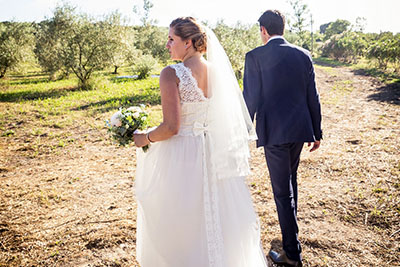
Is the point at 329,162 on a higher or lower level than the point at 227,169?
lower

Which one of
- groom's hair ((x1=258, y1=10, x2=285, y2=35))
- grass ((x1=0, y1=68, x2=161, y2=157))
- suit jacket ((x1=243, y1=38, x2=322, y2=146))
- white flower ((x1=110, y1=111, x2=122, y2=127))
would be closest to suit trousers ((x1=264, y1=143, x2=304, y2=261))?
suit jacket ((x1=243, y1=38, x2=322, y2=146))

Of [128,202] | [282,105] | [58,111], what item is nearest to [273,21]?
[282,105]

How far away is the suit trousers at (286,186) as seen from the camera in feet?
8.47

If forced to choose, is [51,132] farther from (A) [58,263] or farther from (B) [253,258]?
(B) [253,258]

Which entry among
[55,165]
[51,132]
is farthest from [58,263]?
[51,132]

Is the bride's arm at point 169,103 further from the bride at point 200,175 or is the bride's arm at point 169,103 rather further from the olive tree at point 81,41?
the olive tree at point 81,41

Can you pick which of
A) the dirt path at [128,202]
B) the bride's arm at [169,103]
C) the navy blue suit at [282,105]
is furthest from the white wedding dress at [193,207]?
the dirt path at [128,202]

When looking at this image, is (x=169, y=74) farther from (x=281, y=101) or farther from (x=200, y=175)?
(x=281, y=101)

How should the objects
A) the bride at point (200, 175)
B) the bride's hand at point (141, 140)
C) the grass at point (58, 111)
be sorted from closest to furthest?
the bride at point (200, 175)
the bride's hand at point (141, 140)
the grass at point (58, 111)

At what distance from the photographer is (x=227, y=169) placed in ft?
7.52

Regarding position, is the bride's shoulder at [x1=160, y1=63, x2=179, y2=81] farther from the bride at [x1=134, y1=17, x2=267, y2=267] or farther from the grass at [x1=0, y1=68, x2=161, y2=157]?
the grass at [x1=0, y1=68, x2=161, y2=157]

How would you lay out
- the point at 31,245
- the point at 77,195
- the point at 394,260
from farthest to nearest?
the point at 77,195, the point at 31,245, the point at 394,260

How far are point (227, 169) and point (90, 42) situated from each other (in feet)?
54.6

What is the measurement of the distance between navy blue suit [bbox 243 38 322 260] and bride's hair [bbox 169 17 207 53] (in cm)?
63
